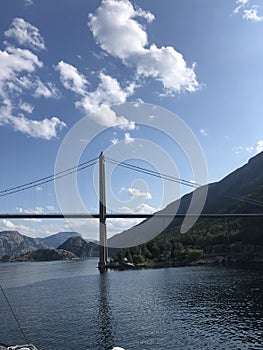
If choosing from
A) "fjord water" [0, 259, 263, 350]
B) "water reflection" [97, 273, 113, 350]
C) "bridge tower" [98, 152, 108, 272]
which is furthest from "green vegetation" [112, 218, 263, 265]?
"water reflection" [97, 273, 113, 350]

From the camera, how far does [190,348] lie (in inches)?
850

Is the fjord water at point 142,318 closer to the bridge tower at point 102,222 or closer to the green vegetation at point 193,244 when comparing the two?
the bridge tower at point 102,222

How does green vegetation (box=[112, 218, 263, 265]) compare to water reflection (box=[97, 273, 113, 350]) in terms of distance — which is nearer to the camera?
water reflection (box=[97, 273, 113, 350])

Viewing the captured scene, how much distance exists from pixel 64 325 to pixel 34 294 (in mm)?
20660

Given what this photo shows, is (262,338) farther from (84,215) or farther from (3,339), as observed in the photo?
(84,215)

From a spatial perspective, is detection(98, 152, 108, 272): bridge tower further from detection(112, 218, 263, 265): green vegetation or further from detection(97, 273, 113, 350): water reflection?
detection(97, 273, 113, 350): water reflection

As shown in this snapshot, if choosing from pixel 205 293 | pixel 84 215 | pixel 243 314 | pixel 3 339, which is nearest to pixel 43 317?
pixel 3 339

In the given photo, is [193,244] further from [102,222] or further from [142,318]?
[142,318]

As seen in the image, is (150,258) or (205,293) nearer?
(205,293)

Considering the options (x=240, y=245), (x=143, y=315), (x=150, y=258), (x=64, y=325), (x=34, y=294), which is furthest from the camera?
(x=150, y=258)

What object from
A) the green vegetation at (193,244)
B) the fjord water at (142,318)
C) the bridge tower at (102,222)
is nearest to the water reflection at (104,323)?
the fjord water at (142,318)

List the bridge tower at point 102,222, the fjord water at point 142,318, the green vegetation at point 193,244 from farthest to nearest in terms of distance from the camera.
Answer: the green vegetation at point 193,244
the bridge tower at point 102,222
the fjord water at point 142,318

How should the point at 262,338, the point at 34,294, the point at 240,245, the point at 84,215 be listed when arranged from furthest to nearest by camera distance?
the point at 240,245 → the point at 84,215 → the point at 34,294 → the point at 262,338

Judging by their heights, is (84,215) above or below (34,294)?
above
